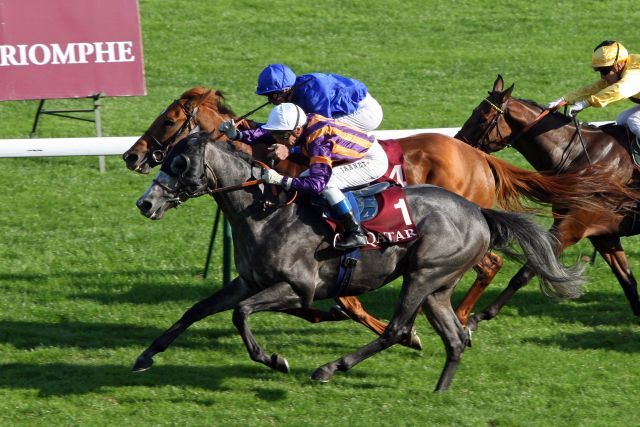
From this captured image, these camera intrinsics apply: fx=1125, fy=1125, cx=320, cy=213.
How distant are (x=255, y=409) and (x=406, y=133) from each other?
3.37 meters

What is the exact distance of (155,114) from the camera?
13.3 metres

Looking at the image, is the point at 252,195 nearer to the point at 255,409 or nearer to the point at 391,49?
the point at 255,409

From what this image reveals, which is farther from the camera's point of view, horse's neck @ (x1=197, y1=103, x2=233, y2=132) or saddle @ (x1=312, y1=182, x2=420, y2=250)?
horse's neck @ (x1=197, y1=103, x2=233, y2=132)

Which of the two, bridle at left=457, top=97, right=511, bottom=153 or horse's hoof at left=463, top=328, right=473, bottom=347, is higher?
bridle at left=457, top=97, right=511, bottom=153

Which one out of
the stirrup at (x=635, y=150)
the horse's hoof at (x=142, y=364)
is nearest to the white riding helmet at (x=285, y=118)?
the horse's hoof at (x=142, y=364)

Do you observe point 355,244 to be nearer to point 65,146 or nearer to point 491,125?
point 491,125

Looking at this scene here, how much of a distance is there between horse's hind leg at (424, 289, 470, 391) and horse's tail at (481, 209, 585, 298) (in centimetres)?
Result: 46

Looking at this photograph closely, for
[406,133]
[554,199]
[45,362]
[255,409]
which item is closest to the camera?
[255,409]

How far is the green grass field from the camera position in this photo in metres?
6.35

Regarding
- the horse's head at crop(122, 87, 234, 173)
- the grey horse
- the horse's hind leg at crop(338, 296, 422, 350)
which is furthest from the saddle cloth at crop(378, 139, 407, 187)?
the horse's head at crop(122, 87, 234, 173)

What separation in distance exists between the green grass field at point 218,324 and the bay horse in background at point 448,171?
0.41 metres

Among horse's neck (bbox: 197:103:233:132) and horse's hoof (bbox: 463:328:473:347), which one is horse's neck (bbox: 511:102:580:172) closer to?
horse's hoof (bbox: 463:328:473:347)

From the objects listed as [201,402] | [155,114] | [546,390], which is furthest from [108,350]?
[155,114]

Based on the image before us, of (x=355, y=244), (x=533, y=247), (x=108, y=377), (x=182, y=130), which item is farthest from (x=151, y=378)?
(x=533, y=247)
